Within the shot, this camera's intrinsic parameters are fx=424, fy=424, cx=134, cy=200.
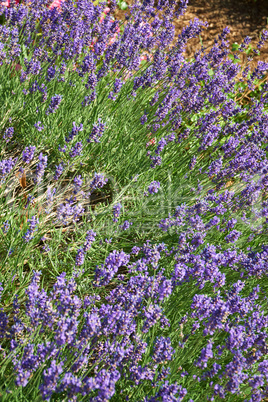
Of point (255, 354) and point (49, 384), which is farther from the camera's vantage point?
point (255, 354)

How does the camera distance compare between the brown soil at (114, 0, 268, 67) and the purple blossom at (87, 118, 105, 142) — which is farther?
the brown soil at (114, 0, 268, 67)

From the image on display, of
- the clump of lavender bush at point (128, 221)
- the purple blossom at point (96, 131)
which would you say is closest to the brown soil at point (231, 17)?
the clump of lavender bush at point (128, 221)

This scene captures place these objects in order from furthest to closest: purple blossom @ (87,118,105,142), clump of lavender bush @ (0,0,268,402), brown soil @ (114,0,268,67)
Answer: brown soil @ (114,0,268,67)
purple blossom @ (87,118,105,142)
clump of lavender bush @ (0,0,268,402)

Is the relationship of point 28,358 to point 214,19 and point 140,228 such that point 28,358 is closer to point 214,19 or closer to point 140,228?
point 140,228

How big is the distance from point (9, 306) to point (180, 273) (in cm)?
111

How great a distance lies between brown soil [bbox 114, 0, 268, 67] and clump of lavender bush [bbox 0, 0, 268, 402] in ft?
10.4

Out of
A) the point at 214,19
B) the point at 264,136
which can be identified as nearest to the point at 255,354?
the point at 264,136

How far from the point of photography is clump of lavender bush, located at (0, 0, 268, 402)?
1977mm

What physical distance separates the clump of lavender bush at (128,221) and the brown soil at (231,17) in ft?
10.4

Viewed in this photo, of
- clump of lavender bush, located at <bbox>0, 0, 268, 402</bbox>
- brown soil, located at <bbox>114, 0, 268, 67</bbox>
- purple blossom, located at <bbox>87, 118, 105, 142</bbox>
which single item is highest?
brown soil, located at <bbox>114, 0, 268, 67</bbox>

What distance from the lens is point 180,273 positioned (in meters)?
2.09

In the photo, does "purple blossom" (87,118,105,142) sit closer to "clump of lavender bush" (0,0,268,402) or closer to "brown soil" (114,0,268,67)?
"clump of lavender bush" (0,0,268,402)

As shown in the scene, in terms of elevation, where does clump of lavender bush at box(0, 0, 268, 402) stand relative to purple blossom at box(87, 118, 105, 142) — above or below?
below

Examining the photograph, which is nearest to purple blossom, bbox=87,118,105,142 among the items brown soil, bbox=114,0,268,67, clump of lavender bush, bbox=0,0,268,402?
clump of lavender bush, bbox=0,0,268,402
